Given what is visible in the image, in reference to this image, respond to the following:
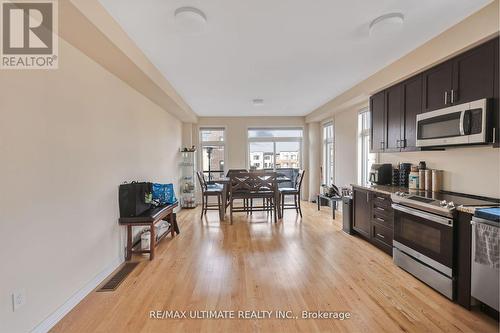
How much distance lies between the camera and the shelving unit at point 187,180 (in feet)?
20.3

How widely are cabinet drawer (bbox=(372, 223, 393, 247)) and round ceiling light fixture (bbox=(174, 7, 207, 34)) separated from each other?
3.20 metres

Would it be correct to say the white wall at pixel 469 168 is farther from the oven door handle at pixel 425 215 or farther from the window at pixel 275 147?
the window at pixel 275 147

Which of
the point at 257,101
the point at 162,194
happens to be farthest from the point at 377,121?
the point at 162,194

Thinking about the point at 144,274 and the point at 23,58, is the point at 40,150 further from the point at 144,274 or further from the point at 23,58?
the point at 144,274

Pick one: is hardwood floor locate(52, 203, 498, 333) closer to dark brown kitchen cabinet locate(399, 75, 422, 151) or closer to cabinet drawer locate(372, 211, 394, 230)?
cabinet drawer locate(372, 211, 394, 230)

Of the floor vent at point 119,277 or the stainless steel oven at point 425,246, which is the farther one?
the floor vent at point 119,277

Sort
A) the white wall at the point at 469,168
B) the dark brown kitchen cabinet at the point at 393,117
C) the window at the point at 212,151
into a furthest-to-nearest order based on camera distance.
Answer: the window at the point at 212,151
the dark brown kitchen cabinet at the point at 393,117
the white wall at the point at 469,168

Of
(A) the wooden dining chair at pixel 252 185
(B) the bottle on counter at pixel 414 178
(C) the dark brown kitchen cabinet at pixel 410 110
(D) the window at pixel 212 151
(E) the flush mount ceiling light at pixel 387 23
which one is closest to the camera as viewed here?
(E) the flush mount ceiling light at pixel 387 23

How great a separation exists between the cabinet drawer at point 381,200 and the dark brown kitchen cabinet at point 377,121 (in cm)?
76

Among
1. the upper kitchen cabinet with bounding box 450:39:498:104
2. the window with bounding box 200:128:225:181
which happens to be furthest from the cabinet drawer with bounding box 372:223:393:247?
the window with bounding box 200:128:225:181

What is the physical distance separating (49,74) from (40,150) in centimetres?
63

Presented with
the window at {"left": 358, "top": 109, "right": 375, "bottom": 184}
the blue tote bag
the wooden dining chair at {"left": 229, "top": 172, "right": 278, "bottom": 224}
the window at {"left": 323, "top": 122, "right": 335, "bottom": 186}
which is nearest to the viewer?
the blue tote bag

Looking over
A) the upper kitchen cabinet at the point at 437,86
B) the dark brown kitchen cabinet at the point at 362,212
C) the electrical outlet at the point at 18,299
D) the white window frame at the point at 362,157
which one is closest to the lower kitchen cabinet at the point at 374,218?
the dark brown kitchen cabinet at the point at 362,212

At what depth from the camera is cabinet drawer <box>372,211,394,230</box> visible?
3041mm
